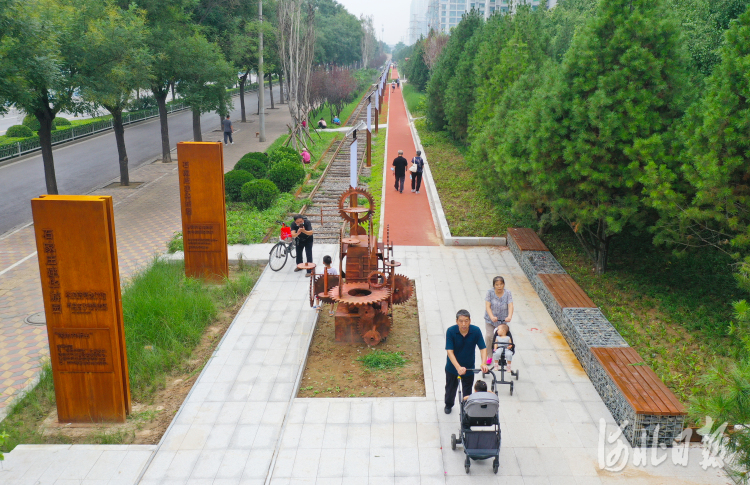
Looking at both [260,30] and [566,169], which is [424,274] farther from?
[260,30]

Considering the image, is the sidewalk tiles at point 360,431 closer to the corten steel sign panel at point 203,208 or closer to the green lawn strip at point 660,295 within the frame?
the green lawn strip at point 660,295

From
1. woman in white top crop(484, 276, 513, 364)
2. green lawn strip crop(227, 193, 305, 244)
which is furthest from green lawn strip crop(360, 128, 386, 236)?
woman in white top crop(484, 276, 513, 364)

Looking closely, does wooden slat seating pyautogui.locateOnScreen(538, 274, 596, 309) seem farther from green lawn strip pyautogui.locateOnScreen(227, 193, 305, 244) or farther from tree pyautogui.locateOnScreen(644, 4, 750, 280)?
green lawn strip pyautogui.locateOnScreen(227, 193, 305, 244)

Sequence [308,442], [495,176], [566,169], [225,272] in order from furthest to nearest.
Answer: [495,176], [225,272], [566,169], [308,442]

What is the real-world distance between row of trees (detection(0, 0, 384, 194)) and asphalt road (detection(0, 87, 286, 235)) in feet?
6.18

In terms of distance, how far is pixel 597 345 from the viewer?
331 inches

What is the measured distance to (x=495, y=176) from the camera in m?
14.6

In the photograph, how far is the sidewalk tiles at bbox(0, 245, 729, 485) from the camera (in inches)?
250

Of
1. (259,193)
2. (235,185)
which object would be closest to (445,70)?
(235,185)

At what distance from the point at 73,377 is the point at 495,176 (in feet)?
33.2

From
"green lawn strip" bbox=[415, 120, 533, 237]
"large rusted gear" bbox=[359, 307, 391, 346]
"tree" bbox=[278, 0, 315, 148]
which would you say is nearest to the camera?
"large rusted gear" bbox=[359, 307, 391, 346]

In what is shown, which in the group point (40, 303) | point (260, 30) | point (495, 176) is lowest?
point (40, 303)

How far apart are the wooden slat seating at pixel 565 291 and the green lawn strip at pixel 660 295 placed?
2.09 ft

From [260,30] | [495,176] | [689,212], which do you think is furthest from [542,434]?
[260,30]
